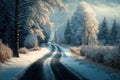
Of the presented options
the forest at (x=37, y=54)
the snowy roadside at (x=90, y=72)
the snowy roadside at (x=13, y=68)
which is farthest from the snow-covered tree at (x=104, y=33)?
the snowy roadside at (x=90, y=72)

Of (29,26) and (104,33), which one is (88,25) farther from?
(29,26)

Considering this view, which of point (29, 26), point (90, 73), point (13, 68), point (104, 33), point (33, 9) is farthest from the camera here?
point (104, 33)

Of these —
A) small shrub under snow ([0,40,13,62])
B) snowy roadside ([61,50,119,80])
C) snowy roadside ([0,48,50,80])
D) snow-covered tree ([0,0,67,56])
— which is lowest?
snowy roadside ([61,50,119,80])

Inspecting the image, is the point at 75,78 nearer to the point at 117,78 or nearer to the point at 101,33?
the point at 117,78

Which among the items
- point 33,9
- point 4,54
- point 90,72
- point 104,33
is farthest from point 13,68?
point 104,33

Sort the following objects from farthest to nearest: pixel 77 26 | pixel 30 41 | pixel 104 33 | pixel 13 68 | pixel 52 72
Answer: pixel 104 33 < pixel 77 26 < pixel 30 41 < pixel 13 68 < pixel 52 72

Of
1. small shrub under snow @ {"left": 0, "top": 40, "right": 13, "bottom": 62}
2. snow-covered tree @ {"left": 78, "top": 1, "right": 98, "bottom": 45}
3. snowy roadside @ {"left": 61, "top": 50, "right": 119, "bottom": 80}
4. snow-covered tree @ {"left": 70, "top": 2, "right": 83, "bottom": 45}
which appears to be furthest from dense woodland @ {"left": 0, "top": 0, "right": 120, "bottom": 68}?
snow-covered tree @ {"left": 70, "top": 2, "right": 83, "bottom": 45}

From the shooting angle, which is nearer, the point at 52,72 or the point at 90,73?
the point at 52,72

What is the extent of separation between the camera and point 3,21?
34.8 meters

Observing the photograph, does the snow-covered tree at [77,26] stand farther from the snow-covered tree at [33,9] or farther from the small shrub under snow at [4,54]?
the small shrub under snow at [4,54]

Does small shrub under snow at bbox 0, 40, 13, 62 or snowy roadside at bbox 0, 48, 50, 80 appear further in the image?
small shrub under snow at bbox 0, 40, 13, 62

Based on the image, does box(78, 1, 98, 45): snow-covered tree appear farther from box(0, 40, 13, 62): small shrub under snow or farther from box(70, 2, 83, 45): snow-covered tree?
box(0, 40, 13, 62): small shrub under snow

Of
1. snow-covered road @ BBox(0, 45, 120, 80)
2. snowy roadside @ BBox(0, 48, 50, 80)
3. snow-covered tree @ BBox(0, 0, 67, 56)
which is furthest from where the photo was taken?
snow-covered tree @ BBox(0, 0, 67, 56)

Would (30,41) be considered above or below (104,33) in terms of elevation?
below
